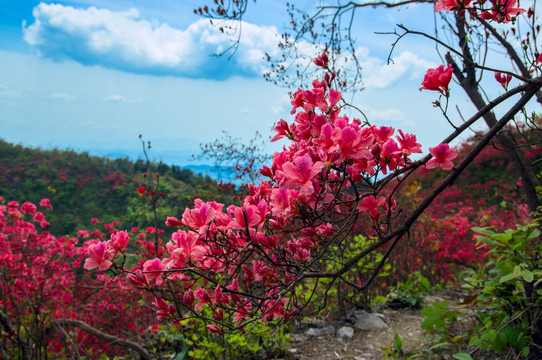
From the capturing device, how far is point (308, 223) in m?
1.31

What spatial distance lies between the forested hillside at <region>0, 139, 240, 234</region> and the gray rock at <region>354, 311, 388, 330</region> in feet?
36.2

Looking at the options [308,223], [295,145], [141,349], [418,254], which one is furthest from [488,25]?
[141,349]

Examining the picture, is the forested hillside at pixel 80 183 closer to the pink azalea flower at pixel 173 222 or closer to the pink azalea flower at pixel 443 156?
the pink azalea flower at pixel 173 222

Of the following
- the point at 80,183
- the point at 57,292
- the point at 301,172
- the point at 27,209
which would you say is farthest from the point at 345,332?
the point at 80,183

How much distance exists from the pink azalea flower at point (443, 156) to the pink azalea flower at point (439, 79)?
298 mm

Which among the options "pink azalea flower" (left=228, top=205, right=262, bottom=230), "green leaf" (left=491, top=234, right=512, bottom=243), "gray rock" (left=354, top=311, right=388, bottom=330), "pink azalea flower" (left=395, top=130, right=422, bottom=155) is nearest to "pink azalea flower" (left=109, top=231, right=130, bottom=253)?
"pink azalea flower" (left=228, top=205, right=262, bottom=230)

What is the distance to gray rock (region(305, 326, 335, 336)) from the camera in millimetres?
3287

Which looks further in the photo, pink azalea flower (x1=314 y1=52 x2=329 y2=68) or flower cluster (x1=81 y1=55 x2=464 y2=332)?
pink azalea flower (x1=314 y1=52 x2=329 y2=68)

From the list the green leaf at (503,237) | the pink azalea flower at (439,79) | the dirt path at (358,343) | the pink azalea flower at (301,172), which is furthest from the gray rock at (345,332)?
the pink azalea flower at (301,172)

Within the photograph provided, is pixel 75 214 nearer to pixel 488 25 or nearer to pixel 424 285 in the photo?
pixel 424 285

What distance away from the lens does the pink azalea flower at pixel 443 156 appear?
1311 millimetres

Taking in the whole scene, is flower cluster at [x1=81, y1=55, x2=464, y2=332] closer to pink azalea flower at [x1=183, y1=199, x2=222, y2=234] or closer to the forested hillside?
pink azalea flower at [x1=183, y1=199, x2=222, y2=234]

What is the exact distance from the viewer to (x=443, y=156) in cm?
132

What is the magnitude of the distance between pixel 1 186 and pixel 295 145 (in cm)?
1959
